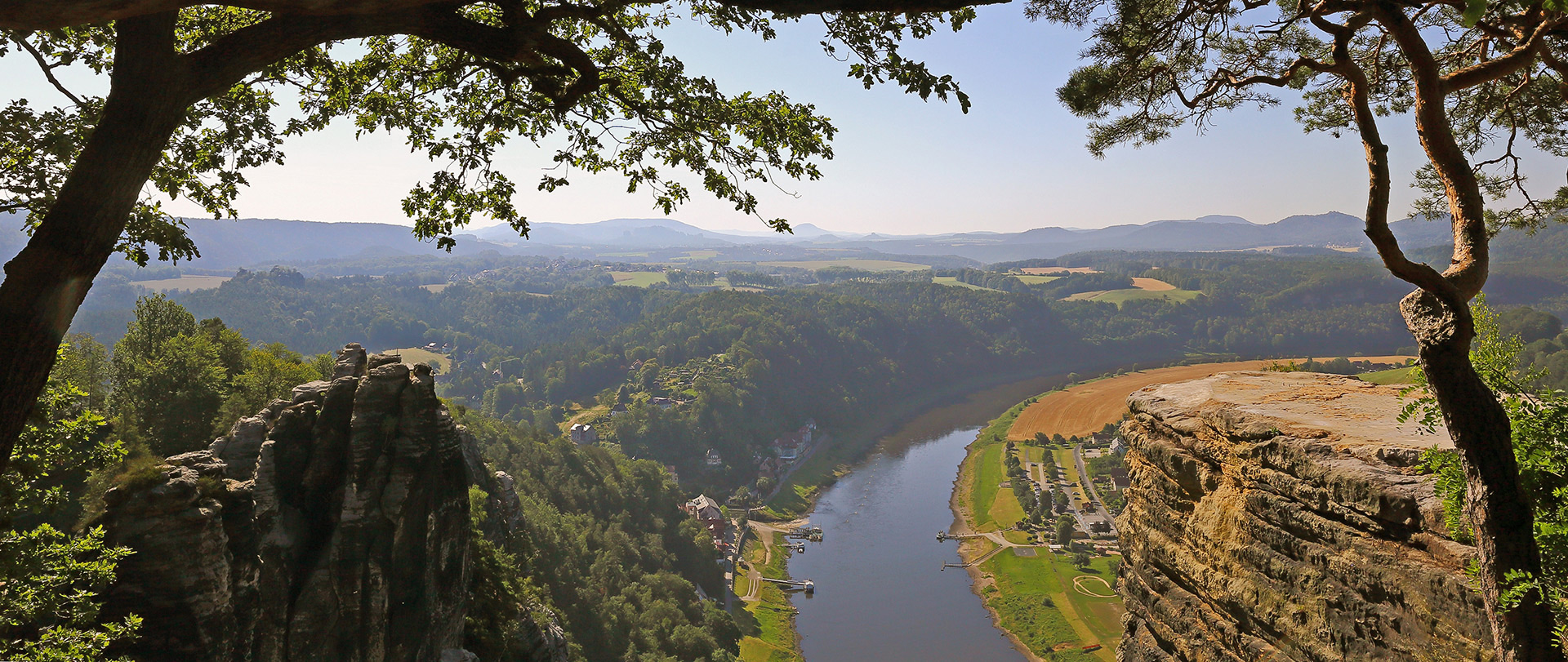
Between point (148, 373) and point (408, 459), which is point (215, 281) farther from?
point (408, 459)

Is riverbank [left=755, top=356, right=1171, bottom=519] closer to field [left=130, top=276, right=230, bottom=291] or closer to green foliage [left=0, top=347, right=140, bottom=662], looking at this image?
green foliage [left=0, top=347, right=140, bottom=662]

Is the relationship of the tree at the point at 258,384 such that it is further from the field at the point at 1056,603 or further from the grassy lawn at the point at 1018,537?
the grassy lawn at the point at 1018,537

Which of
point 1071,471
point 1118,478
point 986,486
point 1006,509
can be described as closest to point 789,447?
point 986,486

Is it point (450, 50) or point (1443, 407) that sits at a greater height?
point (450, 50)

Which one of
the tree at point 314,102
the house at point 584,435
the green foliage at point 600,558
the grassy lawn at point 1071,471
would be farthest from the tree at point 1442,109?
the house at point 584,435

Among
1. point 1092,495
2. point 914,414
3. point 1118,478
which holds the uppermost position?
point 1118,478

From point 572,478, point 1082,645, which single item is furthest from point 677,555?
point 1082,645

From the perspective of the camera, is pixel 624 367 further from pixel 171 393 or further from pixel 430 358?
pixel 171 393
